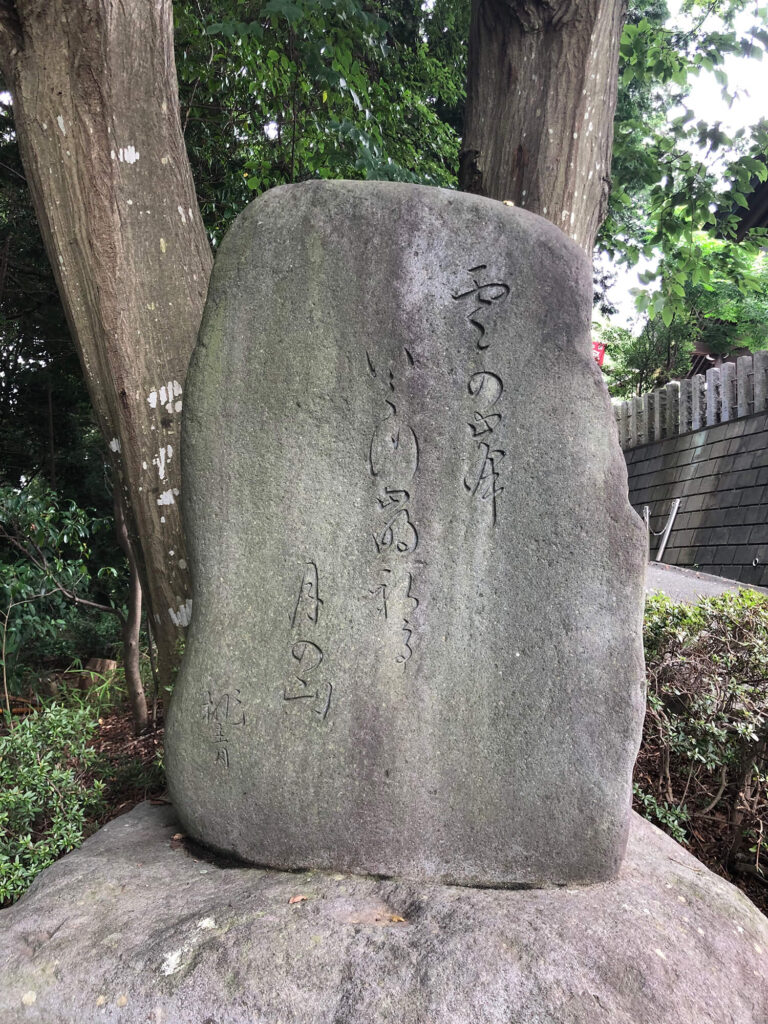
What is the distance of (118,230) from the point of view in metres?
2.96

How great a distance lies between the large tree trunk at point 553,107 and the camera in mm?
3551

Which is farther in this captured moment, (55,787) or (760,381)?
(760,381)

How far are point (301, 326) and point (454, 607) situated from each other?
98 cm

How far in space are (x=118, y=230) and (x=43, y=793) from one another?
2177 mm

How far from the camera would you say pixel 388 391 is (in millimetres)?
2281

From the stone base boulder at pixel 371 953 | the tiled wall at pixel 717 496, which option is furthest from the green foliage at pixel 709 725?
the tiled wall at pixel 717 496

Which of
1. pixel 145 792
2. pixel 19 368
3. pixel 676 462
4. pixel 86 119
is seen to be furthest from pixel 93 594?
pixel 676 462

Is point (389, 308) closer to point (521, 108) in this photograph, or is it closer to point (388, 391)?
point (388, 391)

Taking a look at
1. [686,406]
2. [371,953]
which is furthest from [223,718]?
[686,406]

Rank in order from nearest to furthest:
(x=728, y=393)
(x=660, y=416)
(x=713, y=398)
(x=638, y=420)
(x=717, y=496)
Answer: (x=717, y=496)
(x=728, y=393)
(x=713, y=398)
(x=660, y=416)
(x=638, y=420)

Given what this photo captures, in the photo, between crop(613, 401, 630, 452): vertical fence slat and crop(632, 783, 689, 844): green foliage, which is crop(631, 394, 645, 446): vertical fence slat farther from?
crop(632, 783, 689, 844): green foliage

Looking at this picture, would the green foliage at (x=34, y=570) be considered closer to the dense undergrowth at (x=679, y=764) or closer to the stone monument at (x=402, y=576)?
the dense undergrowth at (x=679, y=764)

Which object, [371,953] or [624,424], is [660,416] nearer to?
[624,424]

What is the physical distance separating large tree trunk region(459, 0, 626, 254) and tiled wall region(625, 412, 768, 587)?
4.59m
